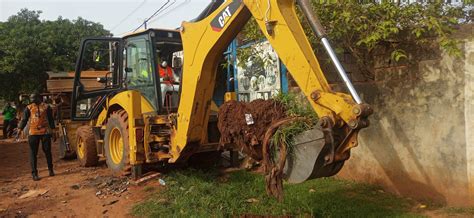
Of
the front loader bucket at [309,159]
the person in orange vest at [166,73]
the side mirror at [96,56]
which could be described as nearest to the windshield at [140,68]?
the person in orange vest at [166,73]

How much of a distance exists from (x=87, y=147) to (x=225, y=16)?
5.30 meters

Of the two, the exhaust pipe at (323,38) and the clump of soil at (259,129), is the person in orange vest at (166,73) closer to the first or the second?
the clump of soil at (259,129)

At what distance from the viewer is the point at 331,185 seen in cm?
646

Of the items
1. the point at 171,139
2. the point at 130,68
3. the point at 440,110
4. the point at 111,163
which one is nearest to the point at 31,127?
the point at 111,163

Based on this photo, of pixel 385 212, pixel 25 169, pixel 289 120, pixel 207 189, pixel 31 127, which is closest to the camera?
pixel 289 120

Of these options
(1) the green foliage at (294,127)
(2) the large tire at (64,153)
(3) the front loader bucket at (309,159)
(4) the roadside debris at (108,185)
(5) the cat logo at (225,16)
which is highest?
(5) the cat logo at (225,16)

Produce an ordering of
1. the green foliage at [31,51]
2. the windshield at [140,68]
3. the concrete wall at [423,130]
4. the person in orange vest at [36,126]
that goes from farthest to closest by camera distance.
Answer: the green foliage at [31,51] < the person in orange vest at [36,126] < the windshield at [140,68] < the concrete wall at [423,130]

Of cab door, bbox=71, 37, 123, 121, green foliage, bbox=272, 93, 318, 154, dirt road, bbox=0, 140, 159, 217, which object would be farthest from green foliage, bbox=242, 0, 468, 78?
cab door, bbox=71, 37, 123, 121

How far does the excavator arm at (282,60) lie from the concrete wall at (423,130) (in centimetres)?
213

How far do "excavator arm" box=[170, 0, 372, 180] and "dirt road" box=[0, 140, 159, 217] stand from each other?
115 centimetres

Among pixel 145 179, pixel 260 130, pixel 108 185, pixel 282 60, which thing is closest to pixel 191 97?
pixel 260 130

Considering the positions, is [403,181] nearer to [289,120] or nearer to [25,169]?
[289,120]

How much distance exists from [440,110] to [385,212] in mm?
1443

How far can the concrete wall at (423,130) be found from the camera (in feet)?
16.7
